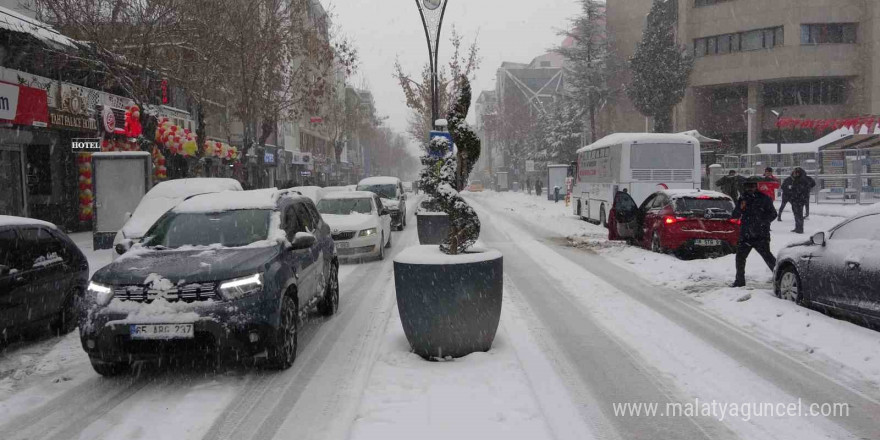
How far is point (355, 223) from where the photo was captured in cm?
1396

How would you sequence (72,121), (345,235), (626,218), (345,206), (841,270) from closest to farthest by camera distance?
(841,270), (345,235), (345,206), (626,218), (72,121)

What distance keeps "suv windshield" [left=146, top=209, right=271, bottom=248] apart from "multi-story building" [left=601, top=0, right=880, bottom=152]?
47403 millimetres

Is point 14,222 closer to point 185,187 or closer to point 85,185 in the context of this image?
point 185,187

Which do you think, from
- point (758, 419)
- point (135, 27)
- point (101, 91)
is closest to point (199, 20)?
point (135, 27)

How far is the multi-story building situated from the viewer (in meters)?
47.1

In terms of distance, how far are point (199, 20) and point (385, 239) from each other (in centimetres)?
883

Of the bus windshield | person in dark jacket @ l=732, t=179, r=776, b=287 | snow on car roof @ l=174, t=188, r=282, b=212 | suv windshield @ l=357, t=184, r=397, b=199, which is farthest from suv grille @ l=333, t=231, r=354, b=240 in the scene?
the bus windshield

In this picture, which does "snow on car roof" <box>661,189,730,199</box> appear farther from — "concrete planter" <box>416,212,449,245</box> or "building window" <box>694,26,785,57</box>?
"building window" <box>694,26,785,57</box>

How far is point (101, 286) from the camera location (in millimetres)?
5535

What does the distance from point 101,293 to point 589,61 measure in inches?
2157

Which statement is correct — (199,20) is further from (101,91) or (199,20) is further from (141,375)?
(141,375)

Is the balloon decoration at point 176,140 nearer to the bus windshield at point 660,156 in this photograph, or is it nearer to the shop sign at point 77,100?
the shop sign at point 77,100

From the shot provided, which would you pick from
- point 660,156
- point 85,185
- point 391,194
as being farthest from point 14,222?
point 660,156

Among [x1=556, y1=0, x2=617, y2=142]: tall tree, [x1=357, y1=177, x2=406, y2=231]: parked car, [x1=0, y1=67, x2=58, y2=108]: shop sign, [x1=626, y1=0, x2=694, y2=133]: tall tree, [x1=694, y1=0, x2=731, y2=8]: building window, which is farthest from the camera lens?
[x1=556, y1=0, x2=617, y2=142]: tall tree
